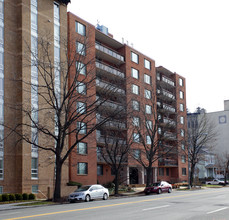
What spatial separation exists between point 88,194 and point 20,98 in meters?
13.3

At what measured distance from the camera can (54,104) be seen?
34.7 m

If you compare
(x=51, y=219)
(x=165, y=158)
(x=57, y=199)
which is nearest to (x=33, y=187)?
(x=57, y=199)

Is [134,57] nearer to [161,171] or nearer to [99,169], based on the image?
[99,169]

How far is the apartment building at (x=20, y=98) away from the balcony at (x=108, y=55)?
11.2 m

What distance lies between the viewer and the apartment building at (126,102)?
39.0 meters

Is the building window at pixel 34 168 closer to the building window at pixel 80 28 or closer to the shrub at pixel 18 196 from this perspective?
the shrub at pixel 18 196

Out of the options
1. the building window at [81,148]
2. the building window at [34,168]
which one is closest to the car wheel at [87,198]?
the building window at [34,168]

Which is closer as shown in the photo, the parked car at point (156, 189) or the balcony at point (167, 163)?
the parked car at point (156, 189)

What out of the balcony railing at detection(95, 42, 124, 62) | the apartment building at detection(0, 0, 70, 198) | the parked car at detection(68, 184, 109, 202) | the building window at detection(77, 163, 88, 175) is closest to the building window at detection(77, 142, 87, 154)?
the building window at detection(77, 163, 88, 175)

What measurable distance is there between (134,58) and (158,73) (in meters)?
11.3

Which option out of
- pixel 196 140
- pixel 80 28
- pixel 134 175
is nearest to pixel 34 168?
pixel 80 28

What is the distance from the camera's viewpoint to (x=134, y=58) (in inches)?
2281

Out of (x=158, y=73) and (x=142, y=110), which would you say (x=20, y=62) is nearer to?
(x=142, y=110)

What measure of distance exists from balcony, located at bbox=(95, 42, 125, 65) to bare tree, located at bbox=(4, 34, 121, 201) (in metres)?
5.41
